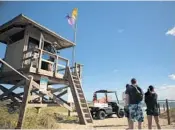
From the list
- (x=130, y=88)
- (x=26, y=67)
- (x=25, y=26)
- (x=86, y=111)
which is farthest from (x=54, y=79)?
(x=130, y=88)

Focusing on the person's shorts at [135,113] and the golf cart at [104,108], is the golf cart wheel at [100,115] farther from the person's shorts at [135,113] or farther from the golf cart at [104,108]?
the person's shorts at [135,113]

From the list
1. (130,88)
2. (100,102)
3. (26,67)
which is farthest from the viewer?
(100,102)

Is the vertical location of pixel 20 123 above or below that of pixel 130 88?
below

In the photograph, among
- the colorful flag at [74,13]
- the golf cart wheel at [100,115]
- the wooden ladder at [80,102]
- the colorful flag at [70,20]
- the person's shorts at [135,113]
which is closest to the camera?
the person's shorts at [135,113]

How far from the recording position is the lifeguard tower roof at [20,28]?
11.1m

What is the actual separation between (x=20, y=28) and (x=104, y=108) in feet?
26.0

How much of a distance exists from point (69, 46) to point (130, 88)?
366 inches

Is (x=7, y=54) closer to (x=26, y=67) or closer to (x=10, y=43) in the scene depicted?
(x=10, y=43)

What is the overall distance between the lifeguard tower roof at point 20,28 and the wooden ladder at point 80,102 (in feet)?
9.68

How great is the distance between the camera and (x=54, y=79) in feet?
39.7

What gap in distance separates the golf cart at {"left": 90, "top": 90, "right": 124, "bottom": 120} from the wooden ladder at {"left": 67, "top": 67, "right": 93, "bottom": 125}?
2826 mm

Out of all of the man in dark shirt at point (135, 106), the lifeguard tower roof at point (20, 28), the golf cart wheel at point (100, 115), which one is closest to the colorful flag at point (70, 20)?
the lifeguard tower roof at point (20, 28)

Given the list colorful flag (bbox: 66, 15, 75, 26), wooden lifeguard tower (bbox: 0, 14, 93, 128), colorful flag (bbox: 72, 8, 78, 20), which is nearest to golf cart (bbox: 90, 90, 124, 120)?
wooden lifeguard tower (bbox: 0, 14, 93, 128)

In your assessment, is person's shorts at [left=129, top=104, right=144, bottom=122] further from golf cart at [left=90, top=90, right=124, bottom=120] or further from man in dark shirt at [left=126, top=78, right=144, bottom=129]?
golf cart at [left=90, top=90, right=124, bottom=120]
